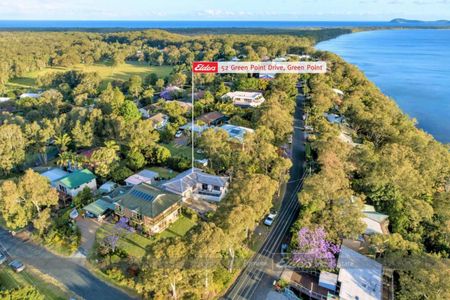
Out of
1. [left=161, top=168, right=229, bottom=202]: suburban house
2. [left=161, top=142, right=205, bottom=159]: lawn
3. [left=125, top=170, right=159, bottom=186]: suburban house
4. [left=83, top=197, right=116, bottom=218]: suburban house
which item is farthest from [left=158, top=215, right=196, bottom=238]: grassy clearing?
[left=161, top=142, right=205, bottom=159]: lawn

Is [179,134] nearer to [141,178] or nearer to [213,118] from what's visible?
[213,118]

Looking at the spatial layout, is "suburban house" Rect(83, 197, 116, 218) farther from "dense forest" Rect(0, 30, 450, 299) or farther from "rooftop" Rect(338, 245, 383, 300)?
"rooftop" Rect(338, 245, 383, 300)

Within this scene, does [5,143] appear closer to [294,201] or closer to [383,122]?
[294,201]

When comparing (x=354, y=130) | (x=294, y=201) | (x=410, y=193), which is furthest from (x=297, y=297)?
(x=354, y=130)

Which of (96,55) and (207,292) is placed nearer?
(207,292)

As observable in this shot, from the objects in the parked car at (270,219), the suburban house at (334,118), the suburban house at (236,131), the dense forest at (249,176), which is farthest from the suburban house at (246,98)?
the parked car at (270,219)

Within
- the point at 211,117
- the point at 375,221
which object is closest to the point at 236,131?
the point at 211,117

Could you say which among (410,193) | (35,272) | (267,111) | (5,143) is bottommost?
(35,272)
